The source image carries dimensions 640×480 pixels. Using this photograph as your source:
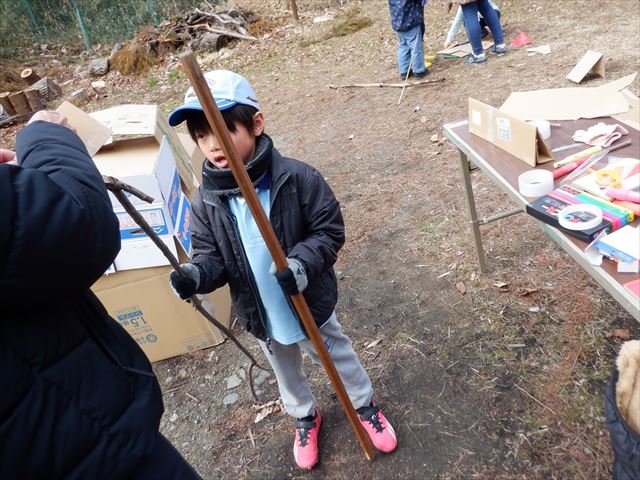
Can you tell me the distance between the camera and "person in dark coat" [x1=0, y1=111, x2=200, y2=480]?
105cm

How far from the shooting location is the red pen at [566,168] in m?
1.90

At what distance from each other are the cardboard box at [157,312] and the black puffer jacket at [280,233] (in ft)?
3.35

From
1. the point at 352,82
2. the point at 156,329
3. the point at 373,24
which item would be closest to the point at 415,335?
→ the point at 156,329

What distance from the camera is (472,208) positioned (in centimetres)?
293

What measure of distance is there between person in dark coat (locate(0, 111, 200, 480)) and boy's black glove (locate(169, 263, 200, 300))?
13.9 inches

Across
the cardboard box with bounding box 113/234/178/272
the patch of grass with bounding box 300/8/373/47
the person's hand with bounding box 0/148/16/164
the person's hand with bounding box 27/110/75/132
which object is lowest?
the cardboard box with bounding box 113/234/178/272

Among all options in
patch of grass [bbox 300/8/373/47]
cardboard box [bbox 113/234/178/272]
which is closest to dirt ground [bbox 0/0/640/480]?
cardboard box [bbox 113/234/178/272]

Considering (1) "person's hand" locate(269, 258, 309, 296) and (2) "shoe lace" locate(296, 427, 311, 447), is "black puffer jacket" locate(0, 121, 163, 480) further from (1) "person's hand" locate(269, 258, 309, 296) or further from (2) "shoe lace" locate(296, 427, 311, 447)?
(2) "shoe lace" locate(296, 427, 311, 447)

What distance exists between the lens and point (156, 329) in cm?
307

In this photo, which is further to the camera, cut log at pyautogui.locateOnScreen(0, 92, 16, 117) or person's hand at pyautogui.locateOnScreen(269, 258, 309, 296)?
cut log at pyautogui.locateOnScreen(0, 92, 16, 117)

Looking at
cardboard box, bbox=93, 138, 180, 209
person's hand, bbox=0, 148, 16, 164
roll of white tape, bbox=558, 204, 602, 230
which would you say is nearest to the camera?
person's hand, bbox=0, 148, 16, 164

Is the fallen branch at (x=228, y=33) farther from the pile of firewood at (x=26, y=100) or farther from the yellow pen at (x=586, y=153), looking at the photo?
the yellow pen at (x=586, y=153)

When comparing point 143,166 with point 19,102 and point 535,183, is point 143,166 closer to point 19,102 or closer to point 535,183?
point 535,183

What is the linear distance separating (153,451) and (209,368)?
1706mm
